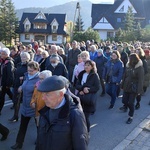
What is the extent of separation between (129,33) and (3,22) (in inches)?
890

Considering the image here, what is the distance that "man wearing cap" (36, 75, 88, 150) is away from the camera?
2.64 metres

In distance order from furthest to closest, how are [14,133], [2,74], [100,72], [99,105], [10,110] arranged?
[100,72], [99,105], [10,110], [2,74], [14,133]

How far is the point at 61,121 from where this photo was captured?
8.76 ft

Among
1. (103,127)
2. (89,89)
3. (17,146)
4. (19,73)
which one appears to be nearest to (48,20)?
(19,73)

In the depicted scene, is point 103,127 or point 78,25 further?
point 78,25

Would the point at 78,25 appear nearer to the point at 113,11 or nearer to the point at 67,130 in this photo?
the point at 113,11

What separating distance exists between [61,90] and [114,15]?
5625 cm

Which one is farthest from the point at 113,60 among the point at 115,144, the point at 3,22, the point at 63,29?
the point at 63,29

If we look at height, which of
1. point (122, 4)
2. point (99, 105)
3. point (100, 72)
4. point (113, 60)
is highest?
point (122, 4)

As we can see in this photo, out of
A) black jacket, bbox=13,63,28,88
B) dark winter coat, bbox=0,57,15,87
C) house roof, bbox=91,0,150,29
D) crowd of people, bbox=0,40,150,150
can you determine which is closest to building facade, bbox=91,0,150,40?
house roof, bbox=91,0,150,29

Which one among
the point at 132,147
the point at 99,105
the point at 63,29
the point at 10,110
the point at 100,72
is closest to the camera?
the point at 132,147

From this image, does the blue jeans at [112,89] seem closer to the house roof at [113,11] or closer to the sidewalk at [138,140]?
the sidewalk at [138,140]

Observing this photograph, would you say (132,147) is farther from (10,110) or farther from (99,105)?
(10,110)

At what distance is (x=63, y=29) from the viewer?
54.2m
